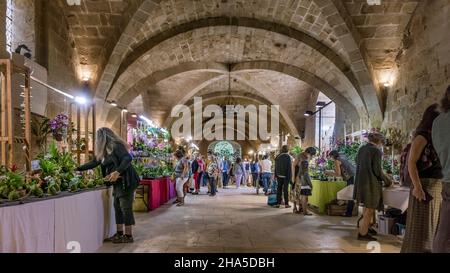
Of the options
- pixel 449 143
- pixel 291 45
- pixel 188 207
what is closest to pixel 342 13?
pixel 291 45

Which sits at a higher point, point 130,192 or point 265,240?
point 130,192

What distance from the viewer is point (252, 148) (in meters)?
36.8

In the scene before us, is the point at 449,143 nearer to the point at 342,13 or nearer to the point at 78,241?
the point at 78,241

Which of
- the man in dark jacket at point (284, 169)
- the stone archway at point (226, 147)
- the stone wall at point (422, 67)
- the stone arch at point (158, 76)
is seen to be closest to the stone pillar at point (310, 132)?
the stone arch at point (158, 76)

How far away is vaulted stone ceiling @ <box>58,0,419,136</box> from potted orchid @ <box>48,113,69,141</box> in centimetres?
342

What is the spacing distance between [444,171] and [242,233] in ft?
10.5

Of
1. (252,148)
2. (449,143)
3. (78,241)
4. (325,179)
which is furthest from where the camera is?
(252,148)

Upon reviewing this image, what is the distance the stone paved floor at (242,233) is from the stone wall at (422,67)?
9.56 ft

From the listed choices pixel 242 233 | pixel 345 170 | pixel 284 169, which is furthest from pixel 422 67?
pixel 242 233

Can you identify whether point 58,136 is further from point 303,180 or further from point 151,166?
point 303,180

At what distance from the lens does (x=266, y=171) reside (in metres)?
11.9

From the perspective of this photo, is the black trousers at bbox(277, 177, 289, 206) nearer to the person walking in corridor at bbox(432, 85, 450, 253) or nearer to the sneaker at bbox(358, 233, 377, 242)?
the sneaker at bbox(358, 233, 377, 242)

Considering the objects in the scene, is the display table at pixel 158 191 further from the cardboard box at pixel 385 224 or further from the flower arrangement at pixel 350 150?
the cardboard box at pixel 385 224

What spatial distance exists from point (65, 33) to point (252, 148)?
28.7 m
